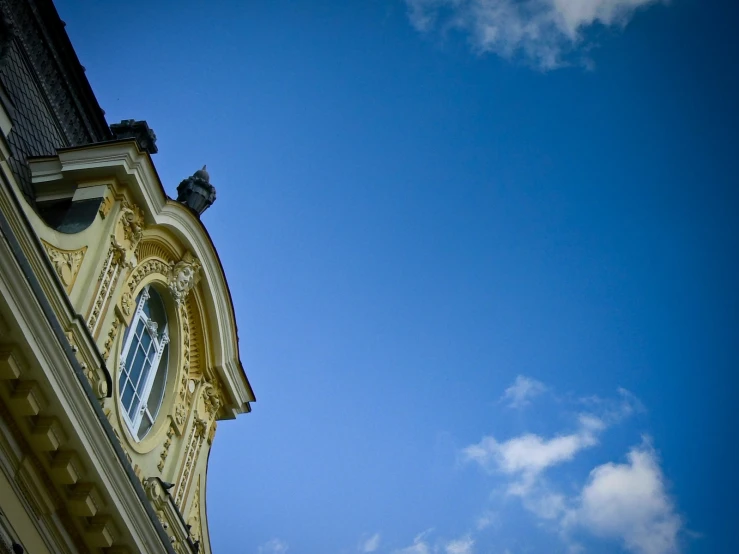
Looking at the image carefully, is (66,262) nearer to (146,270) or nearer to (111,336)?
(111,336)

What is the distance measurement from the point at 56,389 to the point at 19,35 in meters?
6.26

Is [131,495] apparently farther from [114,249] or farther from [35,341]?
[114,249]

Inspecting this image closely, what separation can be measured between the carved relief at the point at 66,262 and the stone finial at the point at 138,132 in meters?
2.82

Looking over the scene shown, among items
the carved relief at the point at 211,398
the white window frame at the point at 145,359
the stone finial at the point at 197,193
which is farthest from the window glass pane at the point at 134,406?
the stone finial at the point at 197,193

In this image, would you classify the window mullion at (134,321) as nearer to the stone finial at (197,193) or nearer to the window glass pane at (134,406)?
the window glass pane at (134,406)

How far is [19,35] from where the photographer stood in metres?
12.1

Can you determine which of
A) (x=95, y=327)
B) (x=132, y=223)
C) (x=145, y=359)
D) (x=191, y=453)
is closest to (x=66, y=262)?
(x=95, y=327)

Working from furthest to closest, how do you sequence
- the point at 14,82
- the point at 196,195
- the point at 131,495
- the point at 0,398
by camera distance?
the point at 196,195
the point at 14,82
the point at 131,495
the point at 0,398

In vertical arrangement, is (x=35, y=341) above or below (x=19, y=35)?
below

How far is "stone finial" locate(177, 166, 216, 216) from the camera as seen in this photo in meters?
13.6

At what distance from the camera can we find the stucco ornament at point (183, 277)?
12.4 meters

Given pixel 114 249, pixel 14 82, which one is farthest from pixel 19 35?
pixel 114 249

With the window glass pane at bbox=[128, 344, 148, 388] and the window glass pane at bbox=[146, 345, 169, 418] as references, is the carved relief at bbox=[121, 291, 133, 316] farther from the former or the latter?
the window glass pane at bbox=[146, 345, 169, 418]

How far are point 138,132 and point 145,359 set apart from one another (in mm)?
3488
